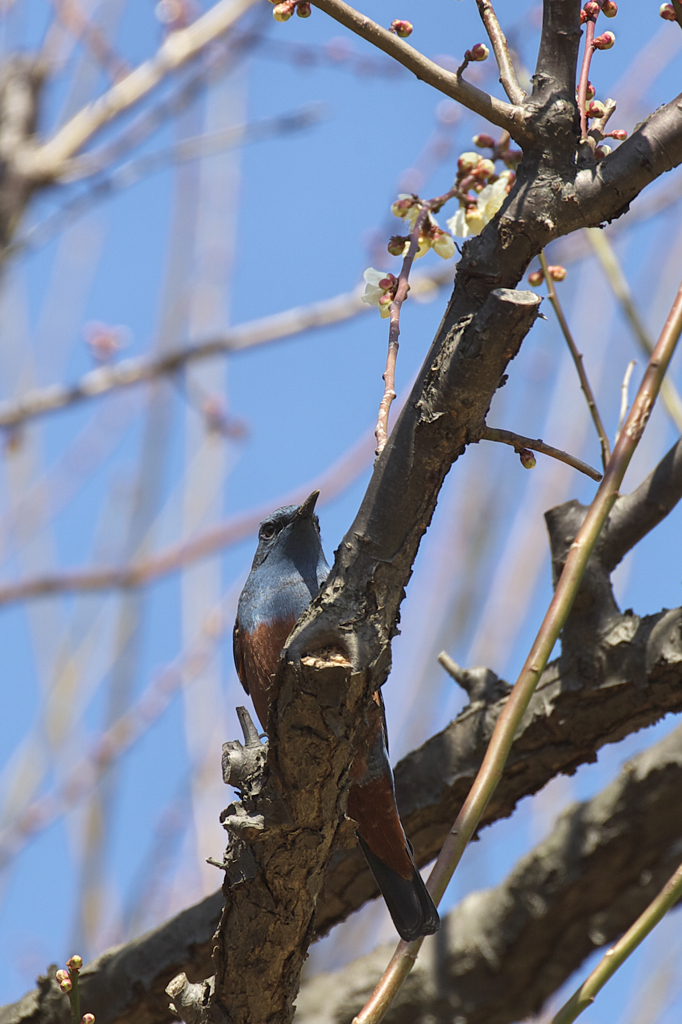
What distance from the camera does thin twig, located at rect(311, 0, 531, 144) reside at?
1756 millimetres

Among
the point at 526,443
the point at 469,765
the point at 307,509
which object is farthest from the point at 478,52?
the point at 469,765

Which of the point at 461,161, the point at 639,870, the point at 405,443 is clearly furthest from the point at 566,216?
the point at 639,870

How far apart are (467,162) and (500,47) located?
0.49 m

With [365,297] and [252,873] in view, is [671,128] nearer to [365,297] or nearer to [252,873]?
[365,297]

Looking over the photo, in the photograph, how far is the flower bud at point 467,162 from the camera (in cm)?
247

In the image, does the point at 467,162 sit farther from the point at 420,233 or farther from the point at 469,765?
the point at 469,765

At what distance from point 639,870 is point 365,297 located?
236cm

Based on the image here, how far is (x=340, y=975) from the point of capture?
11.8 ft

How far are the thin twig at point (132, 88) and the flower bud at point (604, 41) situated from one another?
285cm

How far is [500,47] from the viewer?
6.52 feet

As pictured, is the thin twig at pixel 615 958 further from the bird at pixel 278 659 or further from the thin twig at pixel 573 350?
the thin twig at pixel 573 350

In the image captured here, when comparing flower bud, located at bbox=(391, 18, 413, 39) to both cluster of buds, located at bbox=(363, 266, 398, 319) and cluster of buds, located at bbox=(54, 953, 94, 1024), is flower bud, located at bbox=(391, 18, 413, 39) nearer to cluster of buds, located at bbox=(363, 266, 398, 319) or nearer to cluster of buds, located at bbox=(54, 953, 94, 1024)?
cluster of buds, located at bbox=(363, 266, 398, 319)

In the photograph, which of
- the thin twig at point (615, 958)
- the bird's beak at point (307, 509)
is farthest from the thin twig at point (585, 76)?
the bird's beak at point (307, 509)

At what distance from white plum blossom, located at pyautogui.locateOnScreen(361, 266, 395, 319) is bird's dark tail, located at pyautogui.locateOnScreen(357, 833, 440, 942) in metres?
1.57
